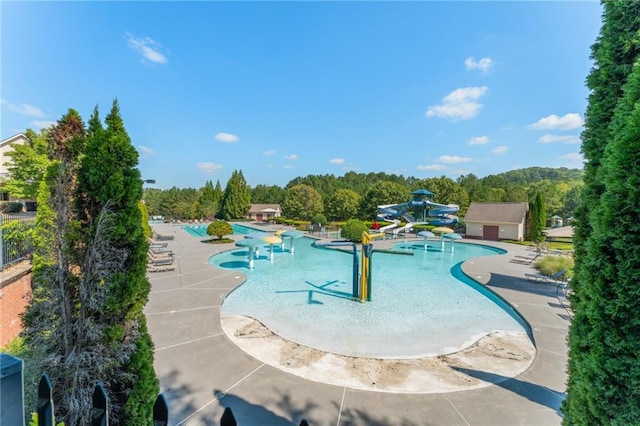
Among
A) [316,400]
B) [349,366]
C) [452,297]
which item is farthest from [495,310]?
[316,400]

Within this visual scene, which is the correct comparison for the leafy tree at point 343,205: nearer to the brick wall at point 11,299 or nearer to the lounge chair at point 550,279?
the lounge chair at point 550,279

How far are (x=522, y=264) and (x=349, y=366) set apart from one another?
14.7 m

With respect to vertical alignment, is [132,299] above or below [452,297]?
above

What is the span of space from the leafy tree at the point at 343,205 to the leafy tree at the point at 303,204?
215cm

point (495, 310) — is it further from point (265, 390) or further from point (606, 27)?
point (606, 27)

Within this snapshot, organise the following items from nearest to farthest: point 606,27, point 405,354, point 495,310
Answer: point 606,27 < point 405,354 < point 495,310

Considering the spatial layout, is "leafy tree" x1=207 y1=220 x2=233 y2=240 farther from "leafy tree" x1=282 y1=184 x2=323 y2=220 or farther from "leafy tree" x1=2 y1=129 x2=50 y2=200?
"leafy tree" x1=282 y1=184 x2=323 y2=220

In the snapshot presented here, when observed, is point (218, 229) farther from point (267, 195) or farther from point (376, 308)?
point (267, 195)

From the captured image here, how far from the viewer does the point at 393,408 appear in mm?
4352

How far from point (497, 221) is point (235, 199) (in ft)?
129

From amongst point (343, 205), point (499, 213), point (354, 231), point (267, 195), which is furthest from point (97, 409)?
point (267, 195)

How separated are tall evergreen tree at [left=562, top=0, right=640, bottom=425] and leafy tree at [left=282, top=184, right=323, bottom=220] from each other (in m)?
39.4

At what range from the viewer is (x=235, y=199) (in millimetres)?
49438

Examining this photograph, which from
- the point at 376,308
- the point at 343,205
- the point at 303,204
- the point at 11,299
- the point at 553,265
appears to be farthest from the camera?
the point at 303,204
